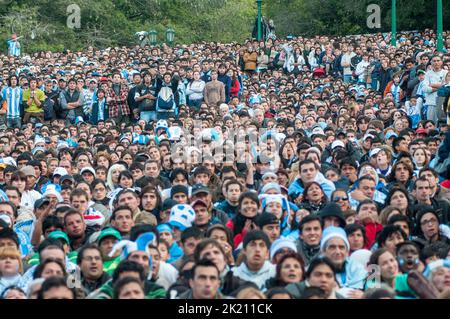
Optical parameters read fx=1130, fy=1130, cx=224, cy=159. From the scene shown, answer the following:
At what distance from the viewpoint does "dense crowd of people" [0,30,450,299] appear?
9.26m

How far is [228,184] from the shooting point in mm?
12750

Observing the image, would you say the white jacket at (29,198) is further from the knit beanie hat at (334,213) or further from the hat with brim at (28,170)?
the knit beanie hat at (334,213)

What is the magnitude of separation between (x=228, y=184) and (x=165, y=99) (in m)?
10.9

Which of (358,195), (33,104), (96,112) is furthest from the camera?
(33,104)

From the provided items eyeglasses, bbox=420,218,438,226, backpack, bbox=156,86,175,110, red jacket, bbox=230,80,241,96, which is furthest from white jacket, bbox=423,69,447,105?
eyeglasses, bbox=420,218,438,226

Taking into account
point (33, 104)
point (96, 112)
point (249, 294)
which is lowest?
point (249, 294)

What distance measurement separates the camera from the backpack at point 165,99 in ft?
76.9

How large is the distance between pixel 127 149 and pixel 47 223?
5.69m

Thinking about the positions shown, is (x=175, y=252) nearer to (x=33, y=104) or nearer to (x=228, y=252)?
(x=228, y=252)

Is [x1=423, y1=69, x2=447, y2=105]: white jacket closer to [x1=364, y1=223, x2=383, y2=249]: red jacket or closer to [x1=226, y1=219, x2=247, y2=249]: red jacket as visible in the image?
[x1=364, y1=223, x2=383, y2=249]: red jacket

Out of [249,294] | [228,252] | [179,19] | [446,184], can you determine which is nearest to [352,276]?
[228,252]

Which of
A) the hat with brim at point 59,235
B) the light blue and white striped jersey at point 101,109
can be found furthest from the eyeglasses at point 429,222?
the light blue and white striped jersey at point 101,109

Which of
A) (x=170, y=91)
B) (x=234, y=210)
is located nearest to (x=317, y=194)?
(x=234, y=210)
